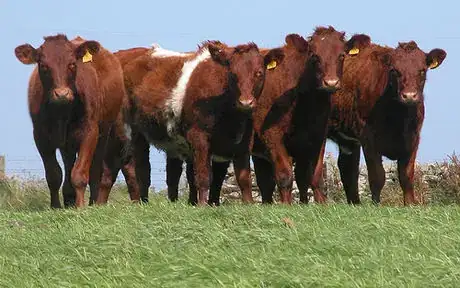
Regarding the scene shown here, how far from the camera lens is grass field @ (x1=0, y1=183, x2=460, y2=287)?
7984 millimetres

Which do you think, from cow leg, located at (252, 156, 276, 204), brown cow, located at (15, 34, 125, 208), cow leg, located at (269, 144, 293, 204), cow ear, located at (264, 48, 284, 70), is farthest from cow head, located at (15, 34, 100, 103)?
cow leg, located at (252, 156, 276, 204)

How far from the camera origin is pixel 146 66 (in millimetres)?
17234

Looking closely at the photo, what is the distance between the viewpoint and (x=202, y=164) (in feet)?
48.4

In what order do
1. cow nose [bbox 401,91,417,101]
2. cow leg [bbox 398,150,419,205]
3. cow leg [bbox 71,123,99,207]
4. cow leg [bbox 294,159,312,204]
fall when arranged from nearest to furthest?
cow leg [bbox 71,123,99,207], cow nose [bbox 401,91,417,101], cow leg [bbox 398,150,419,205], cow leg [bbox 294,159,312,204]

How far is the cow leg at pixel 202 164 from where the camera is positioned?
14727mm

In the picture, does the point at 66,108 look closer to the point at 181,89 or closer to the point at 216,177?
the point at 181,89

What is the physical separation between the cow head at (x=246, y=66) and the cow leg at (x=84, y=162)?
6.48 ft

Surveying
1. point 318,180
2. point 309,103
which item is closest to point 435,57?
point 309,103

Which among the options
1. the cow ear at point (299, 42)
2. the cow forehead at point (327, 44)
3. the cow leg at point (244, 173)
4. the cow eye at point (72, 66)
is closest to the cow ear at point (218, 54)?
the cow ear at point (299, 42)

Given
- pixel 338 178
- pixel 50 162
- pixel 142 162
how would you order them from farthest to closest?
pixel 338 178 < pixel 142 162 < pixel 50 162

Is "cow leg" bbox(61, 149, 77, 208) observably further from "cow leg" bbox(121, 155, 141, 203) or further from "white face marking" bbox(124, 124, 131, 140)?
"cow leg" bbox(121, 155, 141, 203)

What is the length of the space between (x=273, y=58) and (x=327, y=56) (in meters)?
0.87

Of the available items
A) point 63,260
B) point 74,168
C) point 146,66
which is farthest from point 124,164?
point 63,260

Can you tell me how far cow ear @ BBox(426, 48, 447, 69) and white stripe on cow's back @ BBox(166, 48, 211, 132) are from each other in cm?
323
